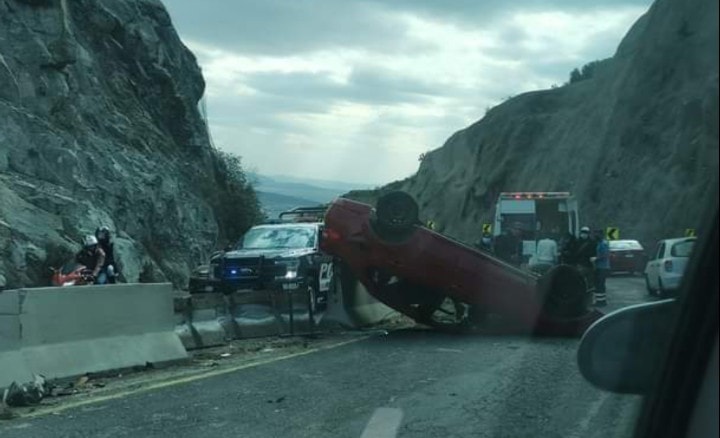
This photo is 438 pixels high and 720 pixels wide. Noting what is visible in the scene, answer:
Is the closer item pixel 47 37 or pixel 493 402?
pixel 493 402

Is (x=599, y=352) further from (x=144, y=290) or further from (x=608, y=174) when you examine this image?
(x=608, y=174)

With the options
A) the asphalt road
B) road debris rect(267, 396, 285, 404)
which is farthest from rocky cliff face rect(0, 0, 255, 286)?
road debris rect(267, 396, 285, 404)

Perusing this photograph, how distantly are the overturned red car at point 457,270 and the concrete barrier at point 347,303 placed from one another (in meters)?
1.96

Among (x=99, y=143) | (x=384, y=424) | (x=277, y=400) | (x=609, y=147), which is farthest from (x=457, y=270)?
(x=609, y=147)

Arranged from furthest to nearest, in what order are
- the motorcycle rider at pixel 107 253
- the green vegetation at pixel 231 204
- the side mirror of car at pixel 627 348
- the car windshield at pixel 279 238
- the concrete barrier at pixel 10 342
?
the green vegetation at pixel 231 204 → the car windshield at pixel 279 238 → the motorcycle rider at pixel 107 253 → the concrete barrier at pixel 10 342 → the side mirror of car at pixel 627 348

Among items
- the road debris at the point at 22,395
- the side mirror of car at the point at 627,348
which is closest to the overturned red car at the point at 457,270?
the road debris at the point at 22,395

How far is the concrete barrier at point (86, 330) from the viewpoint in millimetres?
9312

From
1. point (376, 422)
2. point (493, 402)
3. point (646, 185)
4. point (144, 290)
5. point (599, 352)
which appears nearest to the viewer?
point (599, 352)

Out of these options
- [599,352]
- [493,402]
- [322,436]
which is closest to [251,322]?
[493,402]

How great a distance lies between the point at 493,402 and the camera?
28.6 ft

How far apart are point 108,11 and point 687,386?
3684 centimetres

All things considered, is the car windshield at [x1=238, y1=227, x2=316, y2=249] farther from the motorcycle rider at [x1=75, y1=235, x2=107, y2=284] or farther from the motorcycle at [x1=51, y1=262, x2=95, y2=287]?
the motorcycle at [x1=51, y1=262, x2=95, y2=287]

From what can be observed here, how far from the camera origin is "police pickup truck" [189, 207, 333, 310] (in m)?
17.7

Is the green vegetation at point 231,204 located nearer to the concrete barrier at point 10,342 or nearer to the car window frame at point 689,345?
the concrete barrier at point 10,342
